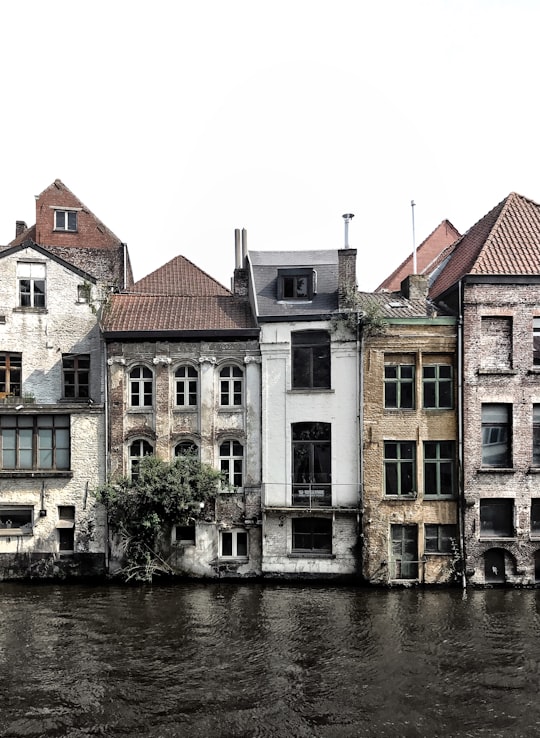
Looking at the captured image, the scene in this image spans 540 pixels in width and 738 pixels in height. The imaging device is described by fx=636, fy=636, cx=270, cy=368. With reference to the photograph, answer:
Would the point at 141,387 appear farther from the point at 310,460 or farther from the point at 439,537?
the point at 439,537

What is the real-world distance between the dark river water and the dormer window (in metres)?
11.4

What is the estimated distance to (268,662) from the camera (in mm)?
16750

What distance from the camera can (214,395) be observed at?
82.6ft

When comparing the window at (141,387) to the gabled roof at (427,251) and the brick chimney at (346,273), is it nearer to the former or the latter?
the brick chimney at (346,273)

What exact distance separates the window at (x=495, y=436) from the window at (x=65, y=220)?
78.6 feet

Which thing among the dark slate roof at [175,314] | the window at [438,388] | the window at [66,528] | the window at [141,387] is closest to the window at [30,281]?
the dark slate roof at [175,314]

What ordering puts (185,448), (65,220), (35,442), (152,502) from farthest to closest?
(65,220) → (185,448) → (35,442) → (152,502)

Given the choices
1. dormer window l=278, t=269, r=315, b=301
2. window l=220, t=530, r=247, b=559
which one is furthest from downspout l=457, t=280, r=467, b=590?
window l=220, t=530, r=247, b=559

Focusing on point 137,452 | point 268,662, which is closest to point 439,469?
point 268,662

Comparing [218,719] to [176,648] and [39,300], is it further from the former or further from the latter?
[39,300]

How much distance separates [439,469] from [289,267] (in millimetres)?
9919

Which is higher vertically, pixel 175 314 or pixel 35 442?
pixel 175 314

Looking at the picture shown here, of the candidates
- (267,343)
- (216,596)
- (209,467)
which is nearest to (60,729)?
(216,596)

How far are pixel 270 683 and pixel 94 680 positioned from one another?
Result: 4332 mm
